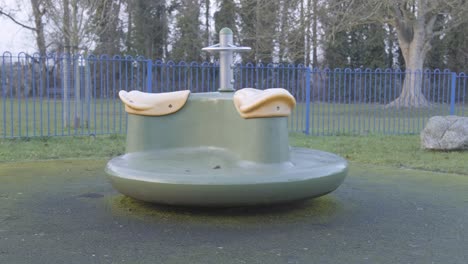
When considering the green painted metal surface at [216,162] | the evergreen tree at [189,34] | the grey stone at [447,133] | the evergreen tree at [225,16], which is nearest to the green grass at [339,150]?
the grey stone at [447,133]

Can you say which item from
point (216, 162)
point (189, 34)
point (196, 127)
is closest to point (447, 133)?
point (196, 127)

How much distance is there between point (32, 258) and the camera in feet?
9.93

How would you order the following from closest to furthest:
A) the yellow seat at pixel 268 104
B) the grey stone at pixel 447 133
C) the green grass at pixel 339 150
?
the yellow seat at pixel 268 104, the green grass at pixel 339 150, the grey stone at pixel 447 133

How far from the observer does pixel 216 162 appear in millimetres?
4320

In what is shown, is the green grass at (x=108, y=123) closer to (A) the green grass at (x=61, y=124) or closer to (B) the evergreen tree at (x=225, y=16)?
(A) the green grass at (x=61, y=124)

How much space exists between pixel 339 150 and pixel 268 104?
5.08 meters

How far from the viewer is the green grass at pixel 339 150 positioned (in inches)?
290

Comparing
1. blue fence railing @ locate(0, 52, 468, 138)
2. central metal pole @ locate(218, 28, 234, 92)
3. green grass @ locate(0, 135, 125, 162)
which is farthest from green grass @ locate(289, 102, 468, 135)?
central metal pole @ locate(218, 28, 234, 92)

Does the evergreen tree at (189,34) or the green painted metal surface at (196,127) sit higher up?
the evergreen tree at (189,34)

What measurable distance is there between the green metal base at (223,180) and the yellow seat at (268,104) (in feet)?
1.38

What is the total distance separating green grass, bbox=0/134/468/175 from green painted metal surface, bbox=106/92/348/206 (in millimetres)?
3033

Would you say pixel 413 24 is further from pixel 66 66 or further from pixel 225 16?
pixel 66 66

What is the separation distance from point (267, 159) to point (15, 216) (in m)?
2.13

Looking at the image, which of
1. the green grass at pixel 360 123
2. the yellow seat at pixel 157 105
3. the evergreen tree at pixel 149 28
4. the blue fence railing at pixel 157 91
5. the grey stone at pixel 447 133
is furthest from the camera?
the evergreen tree at pixel 149 28
